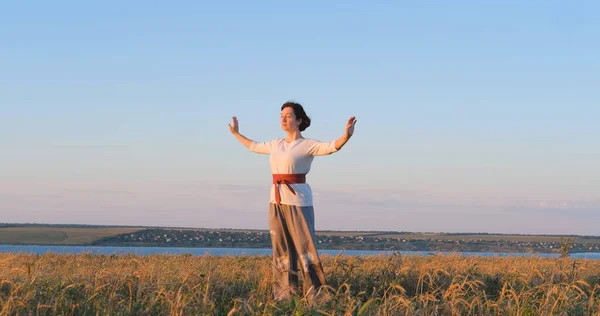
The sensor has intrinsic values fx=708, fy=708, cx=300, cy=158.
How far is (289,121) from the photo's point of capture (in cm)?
884

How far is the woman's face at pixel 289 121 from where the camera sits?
29.0 feet

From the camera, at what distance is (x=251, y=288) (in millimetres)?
8820

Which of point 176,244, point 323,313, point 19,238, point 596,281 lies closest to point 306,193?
point 323,313

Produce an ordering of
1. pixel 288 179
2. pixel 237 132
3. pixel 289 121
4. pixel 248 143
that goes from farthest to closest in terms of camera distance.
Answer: pixel 237 132, pixel 248 143, pixel 289 121, pixel 288 179

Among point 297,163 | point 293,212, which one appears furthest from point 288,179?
point 293,212

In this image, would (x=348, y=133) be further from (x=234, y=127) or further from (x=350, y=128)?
(x=234, y=127)

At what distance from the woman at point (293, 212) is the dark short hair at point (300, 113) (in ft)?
0.20

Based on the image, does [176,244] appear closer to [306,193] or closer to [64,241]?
[64,241]

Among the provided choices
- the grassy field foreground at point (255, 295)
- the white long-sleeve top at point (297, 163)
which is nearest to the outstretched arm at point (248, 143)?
the white long-sleeve top at point (297, 163)

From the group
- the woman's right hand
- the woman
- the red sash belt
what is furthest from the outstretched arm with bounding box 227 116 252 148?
the red sash belt

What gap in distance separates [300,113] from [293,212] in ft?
4.26

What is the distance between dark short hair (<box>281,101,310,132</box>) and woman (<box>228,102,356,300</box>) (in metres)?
0.06

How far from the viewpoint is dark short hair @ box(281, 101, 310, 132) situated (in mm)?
8922

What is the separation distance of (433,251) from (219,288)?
8862mm
